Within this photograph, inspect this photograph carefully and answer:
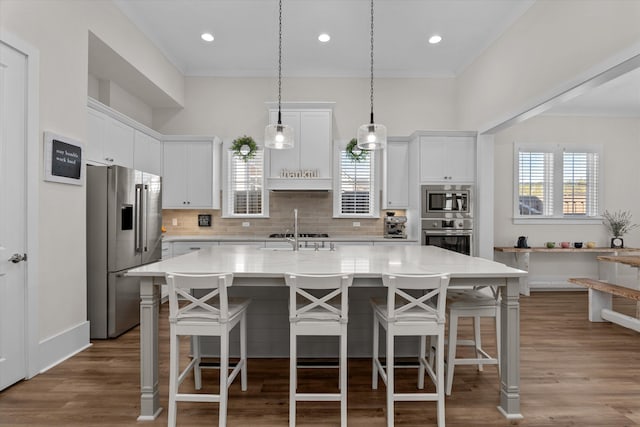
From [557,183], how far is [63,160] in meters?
7.10

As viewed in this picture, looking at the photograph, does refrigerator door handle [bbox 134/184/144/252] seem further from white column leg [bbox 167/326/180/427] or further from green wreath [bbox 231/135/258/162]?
white column leg [bbox 167/326/180/427]

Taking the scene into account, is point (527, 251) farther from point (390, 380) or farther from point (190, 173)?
point (190, 173)

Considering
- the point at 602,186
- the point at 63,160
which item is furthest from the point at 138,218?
the point at 602,186

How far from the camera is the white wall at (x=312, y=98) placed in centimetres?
601

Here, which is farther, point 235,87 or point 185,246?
point 235,87

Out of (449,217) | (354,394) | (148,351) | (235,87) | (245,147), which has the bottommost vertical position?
(354,394)

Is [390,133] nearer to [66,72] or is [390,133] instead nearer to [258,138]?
[258,138]

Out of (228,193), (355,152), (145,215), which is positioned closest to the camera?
(145,215)

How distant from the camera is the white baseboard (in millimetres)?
2877

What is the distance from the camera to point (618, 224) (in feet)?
19.7

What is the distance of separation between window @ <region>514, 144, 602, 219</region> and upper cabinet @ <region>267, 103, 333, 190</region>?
344 centimetres

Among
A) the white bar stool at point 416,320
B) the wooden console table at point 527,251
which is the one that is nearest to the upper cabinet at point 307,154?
the wooden console table at point 527,251

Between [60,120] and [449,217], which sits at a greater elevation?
[60,120]

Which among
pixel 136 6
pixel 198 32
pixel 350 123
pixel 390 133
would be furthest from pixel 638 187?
pixel 136 6
